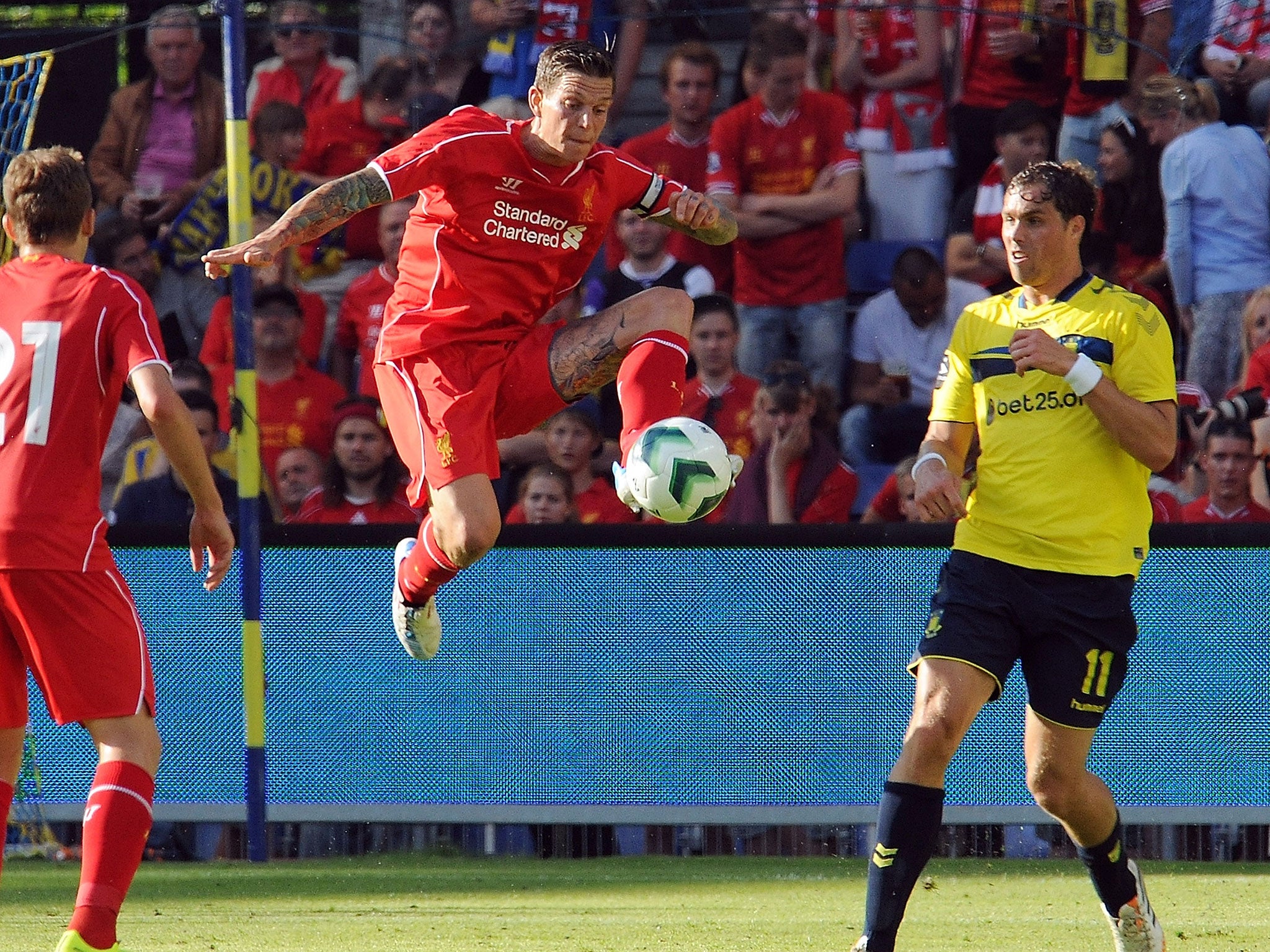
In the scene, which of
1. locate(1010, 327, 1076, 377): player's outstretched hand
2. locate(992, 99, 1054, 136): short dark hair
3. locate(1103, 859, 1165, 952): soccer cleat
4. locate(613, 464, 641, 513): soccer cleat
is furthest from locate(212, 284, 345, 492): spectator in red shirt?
locate(1103, 859, 1165, 952): soccer cleat

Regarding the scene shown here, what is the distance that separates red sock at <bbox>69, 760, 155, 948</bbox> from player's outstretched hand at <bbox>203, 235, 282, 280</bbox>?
1.40m

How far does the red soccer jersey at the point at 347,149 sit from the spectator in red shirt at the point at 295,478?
1708 mm

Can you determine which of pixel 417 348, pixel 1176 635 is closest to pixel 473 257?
pixel 417 348

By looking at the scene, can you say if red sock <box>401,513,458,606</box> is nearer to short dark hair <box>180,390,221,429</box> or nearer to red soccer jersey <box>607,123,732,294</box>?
short dark hair <box>180,390,221,429</box>

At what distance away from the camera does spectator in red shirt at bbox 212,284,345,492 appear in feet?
30.8

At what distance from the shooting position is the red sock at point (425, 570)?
5.90m

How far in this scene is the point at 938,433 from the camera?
5.15 metres

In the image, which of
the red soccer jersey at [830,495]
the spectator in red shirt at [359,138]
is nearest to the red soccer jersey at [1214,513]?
the red soccer jersey at [830,495]

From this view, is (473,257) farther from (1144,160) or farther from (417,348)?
(1144,160)

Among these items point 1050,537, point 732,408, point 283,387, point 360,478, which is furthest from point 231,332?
point 1050,537

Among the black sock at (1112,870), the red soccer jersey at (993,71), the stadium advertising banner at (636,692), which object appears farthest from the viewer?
the red soccer jersey at (993,71)

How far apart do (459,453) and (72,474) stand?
4.67 feet

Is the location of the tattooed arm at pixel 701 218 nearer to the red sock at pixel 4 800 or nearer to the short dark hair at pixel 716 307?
the red sock at pixel 4 800

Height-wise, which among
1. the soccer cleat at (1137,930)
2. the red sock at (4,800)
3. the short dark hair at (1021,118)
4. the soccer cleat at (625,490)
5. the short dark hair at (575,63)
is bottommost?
the soccer cleat at (1137,930)
